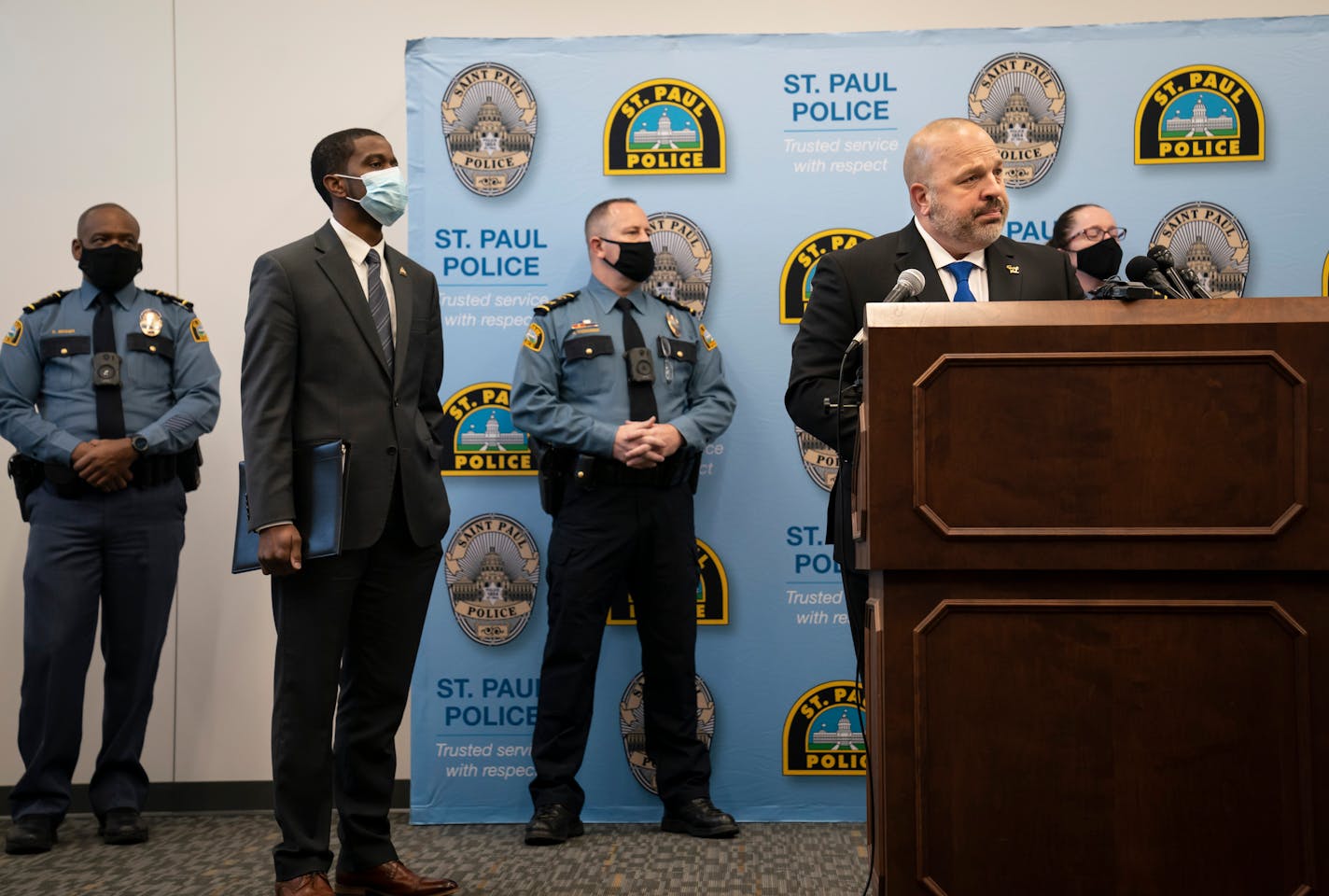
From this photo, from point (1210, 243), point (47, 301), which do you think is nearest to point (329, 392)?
point (47, 301)

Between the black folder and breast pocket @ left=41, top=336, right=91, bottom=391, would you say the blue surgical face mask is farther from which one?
breast pocket @ left=41, top=336, right=91, bottom=391

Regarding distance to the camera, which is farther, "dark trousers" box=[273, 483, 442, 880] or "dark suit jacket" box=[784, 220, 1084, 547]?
"dark trousers" box=[273, 483, 442, 880]

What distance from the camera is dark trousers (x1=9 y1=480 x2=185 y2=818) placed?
145 inches

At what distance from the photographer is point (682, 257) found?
3.99 meters

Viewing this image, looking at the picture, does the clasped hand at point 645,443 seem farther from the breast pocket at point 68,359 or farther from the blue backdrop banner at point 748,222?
the breast pocket at point 68,359

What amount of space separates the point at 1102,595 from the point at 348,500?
166 cm

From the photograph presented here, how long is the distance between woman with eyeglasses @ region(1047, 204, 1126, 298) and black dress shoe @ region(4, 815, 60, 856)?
3.43m

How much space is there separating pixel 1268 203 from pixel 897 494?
2749mm

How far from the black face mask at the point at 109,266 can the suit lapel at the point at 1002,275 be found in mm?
2710

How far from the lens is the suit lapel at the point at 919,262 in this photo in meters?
2.46

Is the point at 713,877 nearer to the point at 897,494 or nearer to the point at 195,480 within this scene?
the point at 897,494

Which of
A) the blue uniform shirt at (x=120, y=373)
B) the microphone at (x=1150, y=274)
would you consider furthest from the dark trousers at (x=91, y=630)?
the microphone at (x=1150, y=274)

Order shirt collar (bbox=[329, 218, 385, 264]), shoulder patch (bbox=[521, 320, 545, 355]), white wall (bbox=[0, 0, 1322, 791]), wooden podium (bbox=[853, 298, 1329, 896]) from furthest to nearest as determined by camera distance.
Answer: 1. white wall (bbox=[0, 0, 1322, 791])
2. shoulder patch (bbox=[521, 320, 545, 355])
3. shirt collar (bbox=[329, 218, 385, 264])
4. wooden podium (bbox=[853, 298, 1329, 896])

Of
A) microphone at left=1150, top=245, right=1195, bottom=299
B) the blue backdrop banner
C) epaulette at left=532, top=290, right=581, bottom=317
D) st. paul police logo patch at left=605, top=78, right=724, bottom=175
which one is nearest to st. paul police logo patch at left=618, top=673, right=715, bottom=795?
the blue backdrop banner
